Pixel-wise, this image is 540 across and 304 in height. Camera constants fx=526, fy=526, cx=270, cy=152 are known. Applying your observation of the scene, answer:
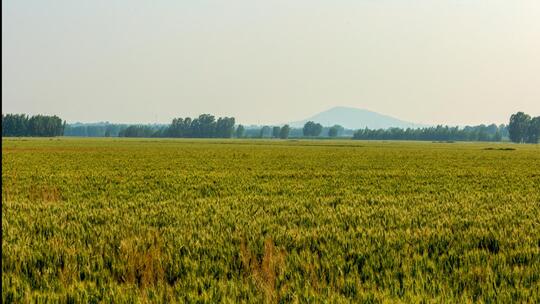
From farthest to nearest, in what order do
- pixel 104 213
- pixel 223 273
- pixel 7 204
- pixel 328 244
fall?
pixel 7 204 → pixel 104 213 → pixel 328 244 → pixel 223 273

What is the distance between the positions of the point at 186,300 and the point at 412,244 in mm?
4863

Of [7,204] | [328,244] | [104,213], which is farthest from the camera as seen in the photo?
[7,204]

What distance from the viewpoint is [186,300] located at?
20.9 feet

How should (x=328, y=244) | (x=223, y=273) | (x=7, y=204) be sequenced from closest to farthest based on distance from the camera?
(x=223, y=273)
(x=328, y=244)
(x=7, y=204)

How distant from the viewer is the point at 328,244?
9352mm

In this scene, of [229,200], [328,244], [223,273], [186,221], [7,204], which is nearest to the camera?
[223,273]

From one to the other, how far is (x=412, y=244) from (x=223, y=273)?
149 inches

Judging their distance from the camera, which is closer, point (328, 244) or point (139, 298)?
point (139, 298)

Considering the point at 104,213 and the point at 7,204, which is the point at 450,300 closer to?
the point at 104,213

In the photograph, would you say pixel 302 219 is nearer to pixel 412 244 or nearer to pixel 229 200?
pixel 412 244

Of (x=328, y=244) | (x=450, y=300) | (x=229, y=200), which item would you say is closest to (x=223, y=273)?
(x=328, y=244)

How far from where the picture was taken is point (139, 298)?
615 cm

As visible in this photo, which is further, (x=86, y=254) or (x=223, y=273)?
(x=86, y=254)

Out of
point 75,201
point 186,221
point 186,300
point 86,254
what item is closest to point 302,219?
point 186,221
